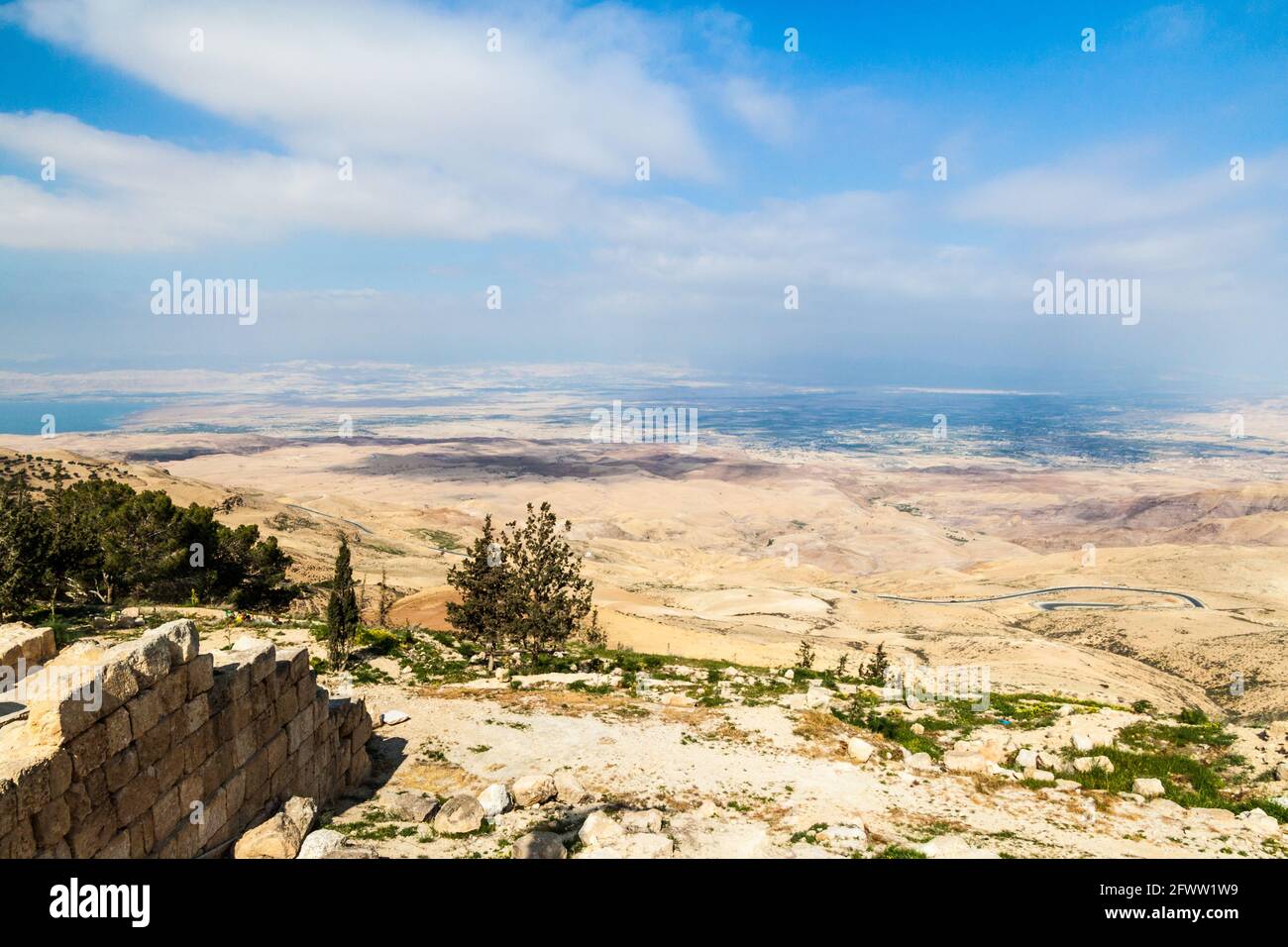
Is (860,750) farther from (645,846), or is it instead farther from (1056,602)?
(1056,602)

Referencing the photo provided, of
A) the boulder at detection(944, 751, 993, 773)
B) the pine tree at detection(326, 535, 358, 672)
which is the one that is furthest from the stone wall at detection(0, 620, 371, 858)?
the boulder at detection(944, 751, 993, 773)

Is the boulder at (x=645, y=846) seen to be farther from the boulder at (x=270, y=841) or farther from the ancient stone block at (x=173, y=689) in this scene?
the ancient stone block at (x=173, y=689)

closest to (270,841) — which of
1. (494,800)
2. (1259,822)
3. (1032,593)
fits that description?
(494,800)

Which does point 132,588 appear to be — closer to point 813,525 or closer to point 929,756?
point 929,756
